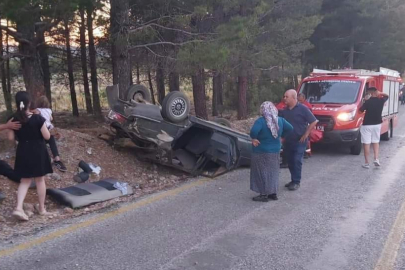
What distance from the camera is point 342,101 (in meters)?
12.1

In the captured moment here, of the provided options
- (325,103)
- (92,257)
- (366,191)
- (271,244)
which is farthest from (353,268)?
(325,103)

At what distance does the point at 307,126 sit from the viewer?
793cm

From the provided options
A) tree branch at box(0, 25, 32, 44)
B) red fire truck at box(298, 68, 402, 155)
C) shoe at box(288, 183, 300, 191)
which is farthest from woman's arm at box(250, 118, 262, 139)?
tree branch at box(0, 25, 32, 44)

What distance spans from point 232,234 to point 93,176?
3511mm

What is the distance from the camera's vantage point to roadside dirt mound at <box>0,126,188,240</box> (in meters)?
6.30

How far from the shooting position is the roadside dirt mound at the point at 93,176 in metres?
Answer: 6.30

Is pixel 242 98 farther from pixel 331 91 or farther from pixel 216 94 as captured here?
pixel 331 91

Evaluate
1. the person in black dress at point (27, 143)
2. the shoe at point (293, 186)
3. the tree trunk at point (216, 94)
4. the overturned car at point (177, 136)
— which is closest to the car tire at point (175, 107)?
the overturned car at point (177, 136)

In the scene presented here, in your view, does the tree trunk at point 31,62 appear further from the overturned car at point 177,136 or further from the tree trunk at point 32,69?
the overturned car at point 177,136

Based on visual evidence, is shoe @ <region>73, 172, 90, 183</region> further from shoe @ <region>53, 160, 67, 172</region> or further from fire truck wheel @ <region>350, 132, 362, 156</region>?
fire truck wheel @ <region>350, 132, 362, 156</region>

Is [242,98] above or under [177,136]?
under

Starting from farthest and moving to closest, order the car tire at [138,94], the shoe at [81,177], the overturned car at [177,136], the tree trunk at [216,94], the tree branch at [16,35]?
the tree trunk at [216,94], the tree branch at [16,35], the car tire at [138,94], the overturned car at [177,136], the shoe at [81,177]

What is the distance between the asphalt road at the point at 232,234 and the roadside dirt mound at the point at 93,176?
1.66 ft

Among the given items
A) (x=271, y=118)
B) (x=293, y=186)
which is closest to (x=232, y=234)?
(x=271, y=118)
